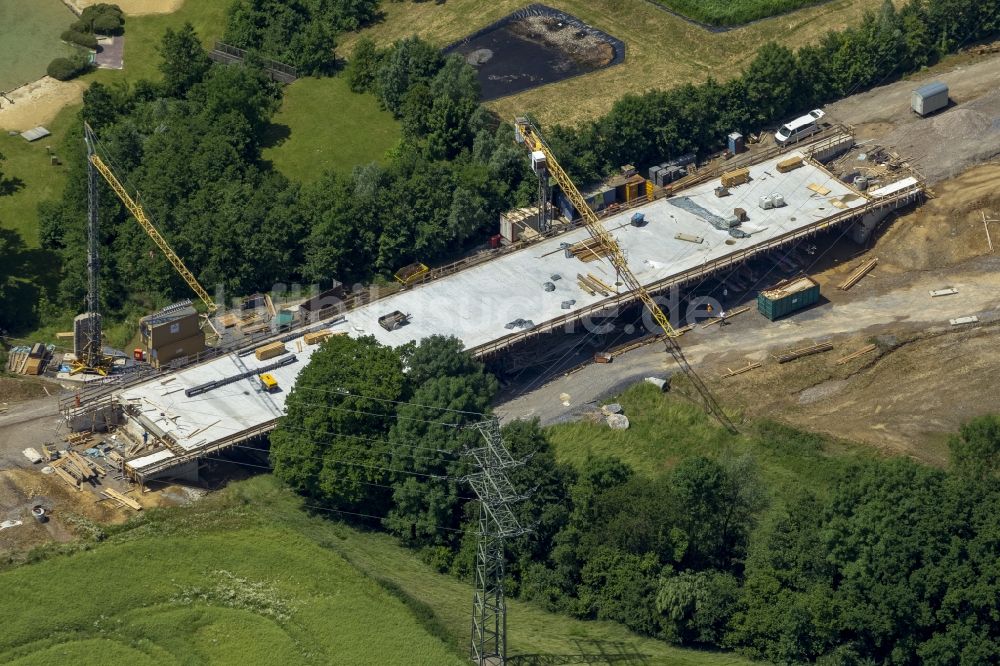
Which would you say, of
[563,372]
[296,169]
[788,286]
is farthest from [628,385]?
[296,169]

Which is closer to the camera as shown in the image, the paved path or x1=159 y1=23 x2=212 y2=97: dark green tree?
the paved path

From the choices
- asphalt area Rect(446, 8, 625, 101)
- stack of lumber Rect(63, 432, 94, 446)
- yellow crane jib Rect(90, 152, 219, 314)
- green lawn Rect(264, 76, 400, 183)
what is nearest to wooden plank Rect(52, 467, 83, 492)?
stack of lumber Rect(63, 432, 94, 446)

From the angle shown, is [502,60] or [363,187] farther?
[502,60]

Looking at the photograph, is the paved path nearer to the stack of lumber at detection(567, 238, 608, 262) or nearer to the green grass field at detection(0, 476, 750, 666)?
the stack of lumber at detection(567, 238, 608, 262)

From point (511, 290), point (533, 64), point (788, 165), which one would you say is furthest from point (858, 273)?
point (533, 64)

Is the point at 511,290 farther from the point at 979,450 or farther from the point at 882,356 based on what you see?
the point at 979,450

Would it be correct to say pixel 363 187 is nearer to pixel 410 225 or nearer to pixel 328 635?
pixel 410 225

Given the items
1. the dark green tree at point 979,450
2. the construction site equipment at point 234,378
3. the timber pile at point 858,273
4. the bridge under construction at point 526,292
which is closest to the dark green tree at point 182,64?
the bridge under construction at point 526,292
